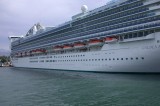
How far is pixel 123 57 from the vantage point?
30.8m

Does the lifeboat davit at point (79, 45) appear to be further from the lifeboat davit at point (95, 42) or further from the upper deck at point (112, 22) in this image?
the lifeboat davit at point (95, 42)

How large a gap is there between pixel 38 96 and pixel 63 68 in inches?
983

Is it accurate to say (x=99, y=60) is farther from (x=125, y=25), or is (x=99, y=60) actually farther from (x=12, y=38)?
(x=12, y=38)

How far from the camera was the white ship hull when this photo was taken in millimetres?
28078

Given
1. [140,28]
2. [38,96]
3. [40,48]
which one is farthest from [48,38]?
[38,96]

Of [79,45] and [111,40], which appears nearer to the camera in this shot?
[111,40]

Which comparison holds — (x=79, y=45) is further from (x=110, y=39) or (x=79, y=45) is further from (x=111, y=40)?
(x=111, y=40)

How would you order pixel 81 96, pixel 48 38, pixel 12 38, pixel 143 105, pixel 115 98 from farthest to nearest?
pixel 12 38 < pixel 48 38 < pixel 81 96 < pixel 115 98 < pixel 143 105

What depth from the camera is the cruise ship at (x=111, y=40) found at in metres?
28.5

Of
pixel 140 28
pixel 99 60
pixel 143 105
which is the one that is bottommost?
pixel 143 105

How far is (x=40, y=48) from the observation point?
55.0 metres

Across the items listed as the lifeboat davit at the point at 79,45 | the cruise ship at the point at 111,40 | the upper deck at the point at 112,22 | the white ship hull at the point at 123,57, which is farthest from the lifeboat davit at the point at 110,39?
the lifeboat davit at the point at 79,45

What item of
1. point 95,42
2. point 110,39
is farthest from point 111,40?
Answer: point 95,42

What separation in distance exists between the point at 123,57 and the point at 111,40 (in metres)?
2.93
